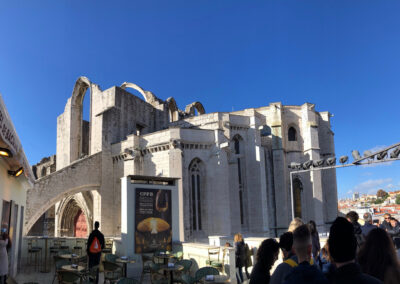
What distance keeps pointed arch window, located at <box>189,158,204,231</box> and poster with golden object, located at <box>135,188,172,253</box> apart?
Answer: 8.91 m

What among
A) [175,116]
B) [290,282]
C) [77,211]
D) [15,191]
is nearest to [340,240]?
[290,282]

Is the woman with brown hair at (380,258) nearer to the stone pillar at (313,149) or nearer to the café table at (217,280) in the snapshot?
the café table at (217,280)

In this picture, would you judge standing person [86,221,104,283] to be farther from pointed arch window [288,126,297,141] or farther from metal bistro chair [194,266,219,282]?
pointed arch window [288,126,297,141]

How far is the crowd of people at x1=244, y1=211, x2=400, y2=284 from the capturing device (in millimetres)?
2244

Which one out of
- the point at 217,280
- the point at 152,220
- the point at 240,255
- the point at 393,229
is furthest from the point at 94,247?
the point at 393,229

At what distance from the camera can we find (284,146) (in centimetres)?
2702

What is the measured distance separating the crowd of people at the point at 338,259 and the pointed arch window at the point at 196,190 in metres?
17.4

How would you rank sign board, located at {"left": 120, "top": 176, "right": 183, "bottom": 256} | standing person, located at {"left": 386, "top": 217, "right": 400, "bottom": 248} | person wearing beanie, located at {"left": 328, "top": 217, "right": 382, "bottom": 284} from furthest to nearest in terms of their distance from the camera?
sign board, located at {"left": 120, "top": 176, "right": 183, "bottom": 256}, standing person, located at {"left": 386, "top": 217, "right": 400, "bottom": 248}, person wearing beanie, located at {"left": 328, "top": 217, "right": 382, "bottom": 284}

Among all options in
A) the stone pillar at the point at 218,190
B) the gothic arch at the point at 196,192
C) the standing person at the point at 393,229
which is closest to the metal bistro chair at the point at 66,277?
the standing person at the point at 393,229

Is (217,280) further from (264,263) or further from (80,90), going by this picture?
(80,90)

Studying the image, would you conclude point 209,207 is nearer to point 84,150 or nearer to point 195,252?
point 195,252

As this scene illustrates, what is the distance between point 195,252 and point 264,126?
18.3 m

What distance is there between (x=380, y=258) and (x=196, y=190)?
18492mm

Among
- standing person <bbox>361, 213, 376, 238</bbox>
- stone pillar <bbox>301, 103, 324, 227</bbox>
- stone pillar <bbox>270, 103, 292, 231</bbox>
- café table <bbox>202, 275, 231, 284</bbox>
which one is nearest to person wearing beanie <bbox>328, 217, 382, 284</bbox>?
standing person <bbox>361, 213, 376, 238</bbox>
